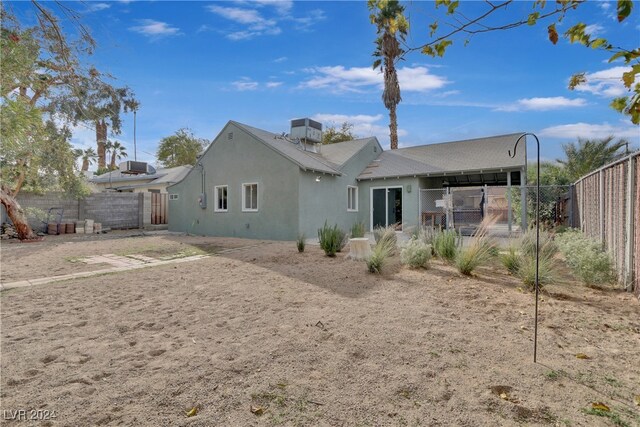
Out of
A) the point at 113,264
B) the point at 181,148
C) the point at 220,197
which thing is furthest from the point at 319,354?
the point at 181,148

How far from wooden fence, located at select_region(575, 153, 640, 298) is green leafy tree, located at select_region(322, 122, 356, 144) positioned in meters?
24.5

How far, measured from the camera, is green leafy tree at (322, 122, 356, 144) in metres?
30.9

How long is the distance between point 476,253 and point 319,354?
4.22m

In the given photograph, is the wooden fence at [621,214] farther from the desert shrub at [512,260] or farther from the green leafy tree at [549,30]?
the green leafy tree at [549,30]

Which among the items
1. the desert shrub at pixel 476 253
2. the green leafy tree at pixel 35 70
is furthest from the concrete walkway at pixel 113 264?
the desert shrub at pixel 476 253

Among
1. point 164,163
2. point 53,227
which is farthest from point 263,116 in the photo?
point 164,163

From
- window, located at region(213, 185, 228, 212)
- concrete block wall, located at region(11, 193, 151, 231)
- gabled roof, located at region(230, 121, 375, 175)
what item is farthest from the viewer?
window, located at region(213, 185, 228, 212)

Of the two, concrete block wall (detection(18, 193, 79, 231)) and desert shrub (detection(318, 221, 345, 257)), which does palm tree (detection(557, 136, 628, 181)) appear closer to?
desert shrub (detection(318, 221, 345, 257))

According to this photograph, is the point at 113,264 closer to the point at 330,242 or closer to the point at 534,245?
the point at 330,242

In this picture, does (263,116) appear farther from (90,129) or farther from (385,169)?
(90,129)

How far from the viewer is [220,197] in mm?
15125

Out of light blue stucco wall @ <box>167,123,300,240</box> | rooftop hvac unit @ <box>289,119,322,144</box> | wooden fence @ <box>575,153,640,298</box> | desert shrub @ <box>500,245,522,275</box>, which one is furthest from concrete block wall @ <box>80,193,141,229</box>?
wooden fence @ <box>575,153,640,298</box>

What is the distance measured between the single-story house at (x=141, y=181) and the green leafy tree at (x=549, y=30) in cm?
2258

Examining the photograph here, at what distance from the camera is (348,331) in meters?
3.55
